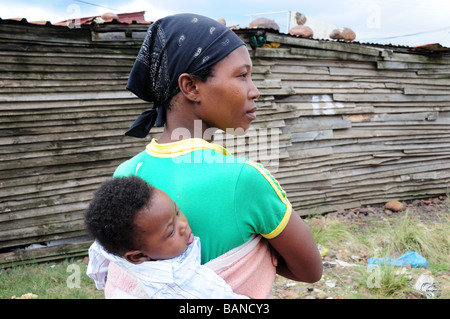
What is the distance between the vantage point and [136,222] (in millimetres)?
1066

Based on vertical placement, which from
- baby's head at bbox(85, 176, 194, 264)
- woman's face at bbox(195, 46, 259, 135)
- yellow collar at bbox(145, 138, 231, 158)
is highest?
woman's face at bbox(195, 46, 259, 135)

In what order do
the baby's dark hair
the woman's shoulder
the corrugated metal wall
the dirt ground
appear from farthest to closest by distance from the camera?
1. the corrugated metal wall
2. the dirt ground
3. the woman's shoulder
4. the baby's dark hair

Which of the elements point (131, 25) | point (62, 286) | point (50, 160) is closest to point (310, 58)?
point (131, 25)

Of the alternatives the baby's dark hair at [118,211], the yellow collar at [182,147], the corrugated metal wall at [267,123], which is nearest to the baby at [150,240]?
the baby's dark hair at [118,211]

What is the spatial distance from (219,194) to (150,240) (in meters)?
0.24

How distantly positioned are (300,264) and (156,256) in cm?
47

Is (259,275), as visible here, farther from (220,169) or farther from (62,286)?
(62,286)

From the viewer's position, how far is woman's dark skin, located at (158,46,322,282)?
1.22 m

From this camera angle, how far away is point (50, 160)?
484 cm

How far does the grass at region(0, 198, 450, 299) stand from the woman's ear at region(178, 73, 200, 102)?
3.42 meters

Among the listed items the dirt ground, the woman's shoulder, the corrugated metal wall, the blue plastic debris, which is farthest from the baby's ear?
the blue plastic debris

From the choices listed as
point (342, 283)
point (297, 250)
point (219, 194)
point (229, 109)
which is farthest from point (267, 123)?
point (219, 194)

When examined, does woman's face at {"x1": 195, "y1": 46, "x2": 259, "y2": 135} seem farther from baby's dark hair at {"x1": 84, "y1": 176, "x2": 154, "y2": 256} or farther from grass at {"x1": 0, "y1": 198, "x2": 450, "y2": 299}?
grass at {"x1": 0, "y1": 198, "x2": 450, "y2": 299}

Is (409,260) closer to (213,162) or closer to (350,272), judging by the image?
(350,272)
